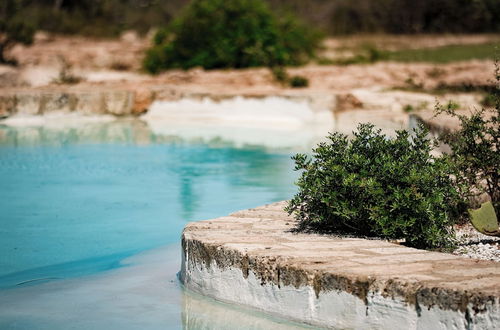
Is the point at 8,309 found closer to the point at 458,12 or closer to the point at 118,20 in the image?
the point at 458,12

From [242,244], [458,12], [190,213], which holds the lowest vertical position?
[190,213]

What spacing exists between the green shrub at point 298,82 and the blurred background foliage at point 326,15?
7.70 meters

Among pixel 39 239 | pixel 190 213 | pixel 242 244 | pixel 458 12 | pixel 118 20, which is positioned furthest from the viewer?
pixel 118 20

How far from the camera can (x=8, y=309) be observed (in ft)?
14.1

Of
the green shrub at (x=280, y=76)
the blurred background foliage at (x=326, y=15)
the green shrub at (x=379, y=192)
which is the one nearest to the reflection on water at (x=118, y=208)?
the green shrub at (x=379, y=192)

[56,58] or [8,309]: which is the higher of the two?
[56,58]

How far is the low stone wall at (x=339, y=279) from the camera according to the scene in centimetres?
329

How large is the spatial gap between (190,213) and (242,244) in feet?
10.7

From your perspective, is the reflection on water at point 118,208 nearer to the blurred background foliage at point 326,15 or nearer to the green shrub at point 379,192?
the green shrub at point 379,192

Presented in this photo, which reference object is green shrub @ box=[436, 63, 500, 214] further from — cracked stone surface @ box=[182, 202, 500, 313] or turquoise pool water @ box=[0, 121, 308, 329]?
turquoise pool water @ box=[0, 121, 308, 329]

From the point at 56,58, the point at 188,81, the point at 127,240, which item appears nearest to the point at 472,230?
the point at 127,240

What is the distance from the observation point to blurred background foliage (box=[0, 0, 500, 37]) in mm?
22203

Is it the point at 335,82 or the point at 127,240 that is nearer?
the point at 127,240

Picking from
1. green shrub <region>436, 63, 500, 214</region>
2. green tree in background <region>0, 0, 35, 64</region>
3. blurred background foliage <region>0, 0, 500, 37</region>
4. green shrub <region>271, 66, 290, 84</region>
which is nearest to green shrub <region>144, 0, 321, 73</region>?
green shrub <region>271, 66, 290, 84</region>
